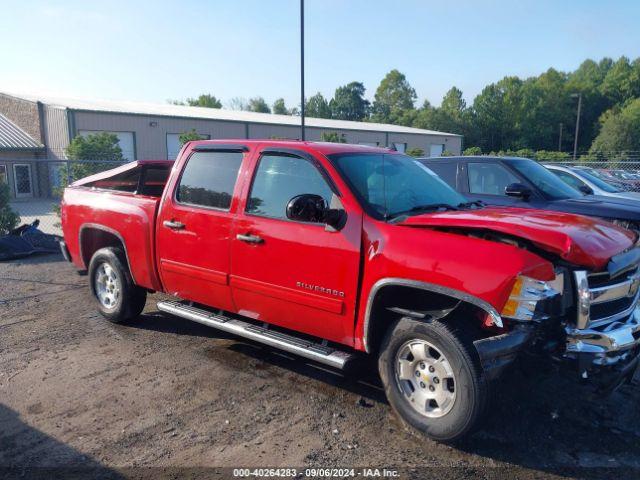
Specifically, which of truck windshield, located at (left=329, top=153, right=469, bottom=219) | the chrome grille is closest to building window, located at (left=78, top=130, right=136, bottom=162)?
truck windshield, located at (left=329, top=153, right=469, bottom=219)

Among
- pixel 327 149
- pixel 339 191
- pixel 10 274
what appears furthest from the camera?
pixel 10 274

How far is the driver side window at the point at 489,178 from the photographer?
7867 mm

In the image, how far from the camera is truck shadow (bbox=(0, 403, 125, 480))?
3.16m

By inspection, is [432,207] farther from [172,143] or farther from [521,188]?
[172,143]

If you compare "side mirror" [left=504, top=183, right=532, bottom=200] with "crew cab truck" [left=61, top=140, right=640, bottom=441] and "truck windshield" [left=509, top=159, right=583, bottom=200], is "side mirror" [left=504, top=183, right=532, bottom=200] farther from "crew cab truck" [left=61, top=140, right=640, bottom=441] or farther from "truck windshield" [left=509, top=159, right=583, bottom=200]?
"crew cab truck" [left=61, top=140, right=640, bottom=441]

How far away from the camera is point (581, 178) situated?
9.85m

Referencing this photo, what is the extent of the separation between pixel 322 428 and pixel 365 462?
507 millimetres

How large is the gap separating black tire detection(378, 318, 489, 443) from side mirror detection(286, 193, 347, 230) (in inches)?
33.6

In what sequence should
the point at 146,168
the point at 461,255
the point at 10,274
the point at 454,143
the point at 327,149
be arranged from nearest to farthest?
the point at 461,255 → the point at 327,149 → the point at 146,168 → the point at 10,274 → the point at 454,143

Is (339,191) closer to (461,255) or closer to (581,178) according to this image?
(461,255)

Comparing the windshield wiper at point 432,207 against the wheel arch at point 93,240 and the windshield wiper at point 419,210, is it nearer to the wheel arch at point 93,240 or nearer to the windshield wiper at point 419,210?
the windshield wiper at point 419,210

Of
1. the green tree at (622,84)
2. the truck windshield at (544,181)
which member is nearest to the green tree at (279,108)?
the green tree at (622,84)

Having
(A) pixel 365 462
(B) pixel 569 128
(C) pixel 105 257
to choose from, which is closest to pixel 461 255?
(A) pixel 365 462

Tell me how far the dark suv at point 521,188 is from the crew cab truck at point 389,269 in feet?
10.8
